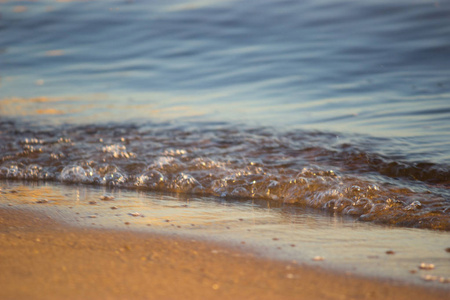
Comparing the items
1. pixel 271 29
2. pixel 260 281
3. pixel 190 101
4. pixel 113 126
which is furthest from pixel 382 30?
pixel 260 281

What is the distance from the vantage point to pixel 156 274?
176cm

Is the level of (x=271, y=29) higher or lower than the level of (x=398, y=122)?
higher

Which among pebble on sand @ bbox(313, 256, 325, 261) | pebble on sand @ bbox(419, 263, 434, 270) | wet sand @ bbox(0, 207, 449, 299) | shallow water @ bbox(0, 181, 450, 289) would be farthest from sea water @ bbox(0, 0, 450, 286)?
wet sand @ bbox(0, 207, 449, 299)

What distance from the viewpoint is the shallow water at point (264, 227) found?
194cm

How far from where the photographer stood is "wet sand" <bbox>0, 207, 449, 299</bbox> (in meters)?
1.62

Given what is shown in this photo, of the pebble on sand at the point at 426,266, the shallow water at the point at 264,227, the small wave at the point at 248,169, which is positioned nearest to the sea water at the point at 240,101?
the small wave at the point at 248,169

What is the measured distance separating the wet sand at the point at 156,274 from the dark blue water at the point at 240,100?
1.02 meters

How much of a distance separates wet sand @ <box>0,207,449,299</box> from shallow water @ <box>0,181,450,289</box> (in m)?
0.08

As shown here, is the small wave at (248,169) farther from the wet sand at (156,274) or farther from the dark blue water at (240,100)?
the wet sand at (156,274)

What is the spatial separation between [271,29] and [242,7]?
1074 mm

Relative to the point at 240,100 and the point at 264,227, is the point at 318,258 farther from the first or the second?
the point at 240,100

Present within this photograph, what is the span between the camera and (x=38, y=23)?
1044 centimetres

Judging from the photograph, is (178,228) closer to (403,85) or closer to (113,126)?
(113,126)

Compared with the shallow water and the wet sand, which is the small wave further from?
the wet sand
